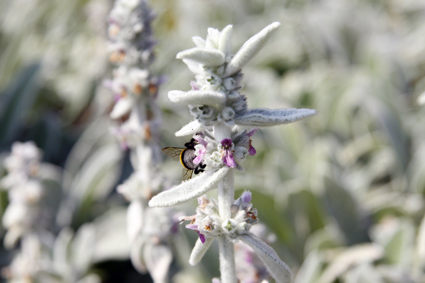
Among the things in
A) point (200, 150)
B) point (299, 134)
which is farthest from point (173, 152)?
point (299, 134)

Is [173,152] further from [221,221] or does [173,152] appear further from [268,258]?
[268,258]

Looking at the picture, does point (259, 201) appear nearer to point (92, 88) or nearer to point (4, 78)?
point (92, 88)

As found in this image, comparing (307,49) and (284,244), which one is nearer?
(284,244)

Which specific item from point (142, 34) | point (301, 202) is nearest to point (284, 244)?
point (301, 202)

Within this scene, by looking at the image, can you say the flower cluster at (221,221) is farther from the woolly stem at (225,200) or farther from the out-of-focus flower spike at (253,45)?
the out-of-focus flower spike at (253,45)

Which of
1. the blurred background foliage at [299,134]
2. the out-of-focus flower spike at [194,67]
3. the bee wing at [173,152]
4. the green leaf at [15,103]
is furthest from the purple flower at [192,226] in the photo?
the green leaf at [15,103]

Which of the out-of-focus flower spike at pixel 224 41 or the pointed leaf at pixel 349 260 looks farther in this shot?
the pointed leaf at pixel 349 260
